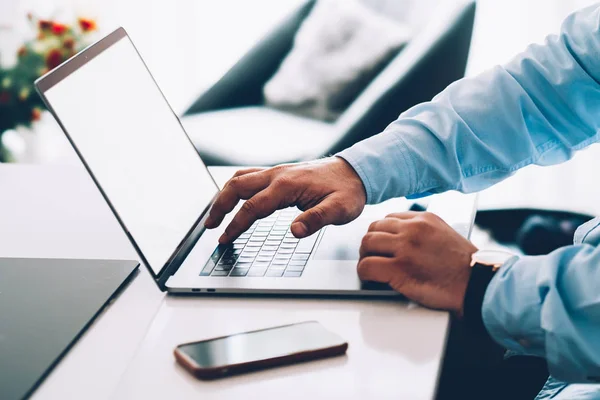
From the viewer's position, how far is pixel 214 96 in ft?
8.52

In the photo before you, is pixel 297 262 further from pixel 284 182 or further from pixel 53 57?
pixel 53 57

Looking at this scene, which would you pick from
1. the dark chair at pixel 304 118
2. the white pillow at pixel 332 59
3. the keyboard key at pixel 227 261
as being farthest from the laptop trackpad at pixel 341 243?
the white pillow at pixel 332 59

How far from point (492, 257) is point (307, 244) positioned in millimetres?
236

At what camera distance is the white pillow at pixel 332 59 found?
8.29ft

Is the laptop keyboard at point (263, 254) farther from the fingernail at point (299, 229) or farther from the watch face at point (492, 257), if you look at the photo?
the watch face at point (492, 257)

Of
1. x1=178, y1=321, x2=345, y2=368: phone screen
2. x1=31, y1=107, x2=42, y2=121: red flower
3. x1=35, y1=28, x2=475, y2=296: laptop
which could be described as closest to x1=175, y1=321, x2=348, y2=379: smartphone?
x1=178, y1=321, x2=345, y2=368: phone screen

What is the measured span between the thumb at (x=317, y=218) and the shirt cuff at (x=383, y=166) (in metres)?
0.08

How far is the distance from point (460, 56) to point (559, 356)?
1578 millimetres

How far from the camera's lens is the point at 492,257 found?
34.4 inches

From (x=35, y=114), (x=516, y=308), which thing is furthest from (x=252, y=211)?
(x=35, y=114)

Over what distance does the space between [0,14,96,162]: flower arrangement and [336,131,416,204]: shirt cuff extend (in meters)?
1.89

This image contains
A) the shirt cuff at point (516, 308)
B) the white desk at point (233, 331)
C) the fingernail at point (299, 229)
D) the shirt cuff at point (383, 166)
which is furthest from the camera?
the shirt cuff at point (383, 166)

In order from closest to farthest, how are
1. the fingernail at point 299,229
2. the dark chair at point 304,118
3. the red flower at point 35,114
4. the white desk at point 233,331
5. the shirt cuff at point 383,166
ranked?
the white desk at point 233,331, the fingernail at point 299,229, the shirt cuff at point 383,166, the dark chair at point 304,118, the red flower at point 35,114

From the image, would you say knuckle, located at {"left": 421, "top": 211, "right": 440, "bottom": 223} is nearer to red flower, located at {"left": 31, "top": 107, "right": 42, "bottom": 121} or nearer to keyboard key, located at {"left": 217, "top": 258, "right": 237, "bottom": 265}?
keyboard key, located at {"left": 217, "top": 258, "right": 237, "bottom": 265}
